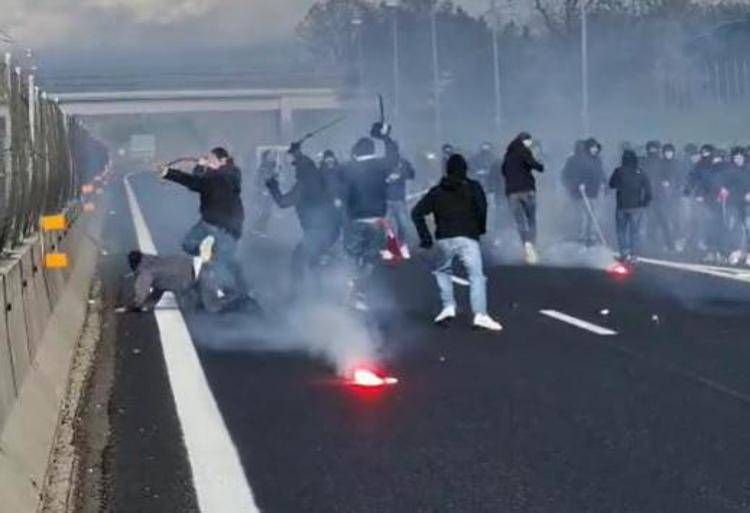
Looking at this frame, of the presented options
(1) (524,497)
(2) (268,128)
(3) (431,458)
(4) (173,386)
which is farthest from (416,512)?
(2) (268,128)

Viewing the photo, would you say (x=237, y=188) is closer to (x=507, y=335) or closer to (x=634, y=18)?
(x=507, y=335)

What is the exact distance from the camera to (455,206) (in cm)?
1555

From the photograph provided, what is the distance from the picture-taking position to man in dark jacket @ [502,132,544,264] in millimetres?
23062

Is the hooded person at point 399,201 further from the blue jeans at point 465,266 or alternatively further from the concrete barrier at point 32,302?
the concrete barrier at point 32,302

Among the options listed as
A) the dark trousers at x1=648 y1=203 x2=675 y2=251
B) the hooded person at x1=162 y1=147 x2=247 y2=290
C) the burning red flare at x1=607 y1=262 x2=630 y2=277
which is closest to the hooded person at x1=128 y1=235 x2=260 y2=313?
the hooded person at x1=162 y1=147 x2=247 y2=290

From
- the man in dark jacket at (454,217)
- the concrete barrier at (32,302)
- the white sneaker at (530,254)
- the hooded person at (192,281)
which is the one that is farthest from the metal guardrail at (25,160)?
the white sneaker at (530,254)

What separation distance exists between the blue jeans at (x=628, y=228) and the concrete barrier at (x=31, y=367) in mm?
9570

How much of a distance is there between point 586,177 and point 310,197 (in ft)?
28.4

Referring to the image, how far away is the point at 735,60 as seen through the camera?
63.7 m

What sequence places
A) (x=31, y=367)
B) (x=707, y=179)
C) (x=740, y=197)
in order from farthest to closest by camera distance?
1. (x=707, y=179)
2. (x=740, y=197)
3. (x=31, y=367)

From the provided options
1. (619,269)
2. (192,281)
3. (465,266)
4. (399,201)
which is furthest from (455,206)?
(399,201)

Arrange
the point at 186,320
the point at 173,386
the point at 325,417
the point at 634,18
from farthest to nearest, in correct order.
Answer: the point at 634,18
the point at 186,320
the point at 173,386
the point at 325,417

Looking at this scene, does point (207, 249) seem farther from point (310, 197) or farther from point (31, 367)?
point (31, 367)

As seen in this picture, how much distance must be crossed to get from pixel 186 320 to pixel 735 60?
166 ft
